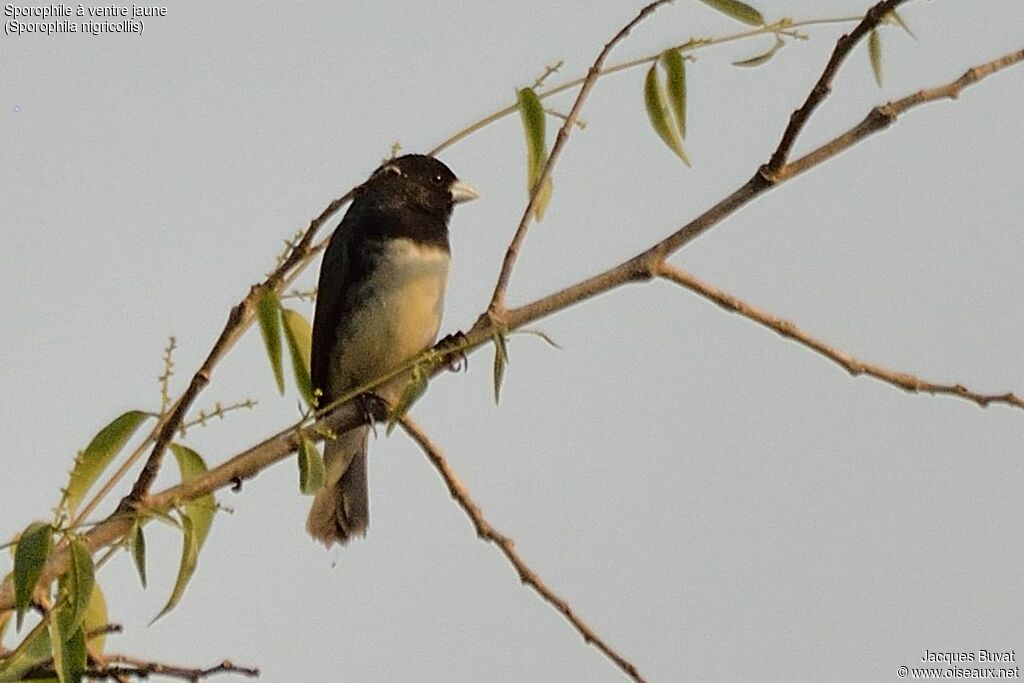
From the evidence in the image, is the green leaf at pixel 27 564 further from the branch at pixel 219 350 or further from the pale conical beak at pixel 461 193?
the pale conical beak at pixel 461 193

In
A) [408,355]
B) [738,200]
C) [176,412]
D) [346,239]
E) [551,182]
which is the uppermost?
[346,239]

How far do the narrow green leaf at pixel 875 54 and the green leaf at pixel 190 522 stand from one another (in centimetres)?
119

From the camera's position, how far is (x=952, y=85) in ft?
6.97

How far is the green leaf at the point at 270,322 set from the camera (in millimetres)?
2230

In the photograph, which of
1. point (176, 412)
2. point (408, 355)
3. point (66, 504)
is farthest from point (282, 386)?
point (408, 355)

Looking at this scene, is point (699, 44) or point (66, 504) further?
point (699, 44)

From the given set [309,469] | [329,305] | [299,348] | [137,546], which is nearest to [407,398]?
[299,348]

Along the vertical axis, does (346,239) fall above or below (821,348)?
above

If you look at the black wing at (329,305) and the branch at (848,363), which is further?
the black wing at (329,305)

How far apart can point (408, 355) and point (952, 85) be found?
9.72 feet

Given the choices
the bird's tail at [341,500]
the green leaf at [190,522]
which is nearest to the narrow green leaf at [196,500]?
the green leaf at [190,522]

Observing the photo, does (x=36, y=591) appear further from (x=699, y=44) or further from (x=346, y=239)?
(x=346, y=239)

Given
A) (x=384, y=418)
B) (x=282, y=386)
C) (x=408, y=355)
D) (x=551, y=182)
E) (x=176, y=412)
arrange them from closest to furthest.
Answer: (x=176, y=412) < (x=282, y=386) < (x=551, y=182) < (x=384, y=418) < (x=408, y=355)

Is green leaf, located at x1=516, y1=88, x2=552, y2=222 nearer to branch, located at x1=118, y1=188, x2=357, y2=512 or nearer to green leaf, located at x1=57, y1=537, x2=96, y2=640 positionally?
branch, located at x1=118, y1=188, x2=357, y2=512
